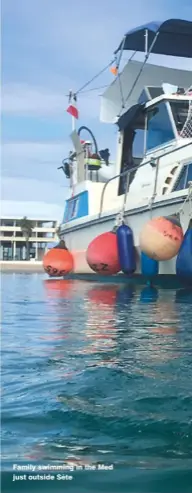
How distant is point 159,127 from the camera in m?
14.0

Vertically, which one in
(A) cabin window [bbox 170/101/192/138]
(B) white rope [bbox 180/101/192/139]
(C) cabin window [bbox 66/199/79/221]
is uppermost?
(A) cabin window [bbox 170/101/192/138]

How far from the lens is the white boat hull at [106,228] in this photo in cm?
1158

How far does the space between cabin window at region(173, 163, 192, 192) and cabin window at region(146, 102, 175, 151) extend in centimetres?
168

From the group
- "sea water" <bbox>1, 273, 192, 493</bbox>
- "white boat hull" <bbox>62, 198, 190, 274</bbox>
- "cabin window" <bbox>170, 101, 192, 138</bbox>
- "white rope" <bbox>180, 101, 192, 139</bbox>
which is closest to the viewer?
"sea water" <bbox>1, 273, 192, 493</bbox>

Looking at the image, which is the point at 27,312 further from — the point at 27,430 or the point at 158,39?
the point at 158,39

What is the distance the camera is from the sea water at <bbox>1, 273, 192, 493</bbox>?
2.13m

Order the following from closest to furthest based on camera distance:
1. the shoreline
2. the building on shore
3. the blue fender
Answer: the blue fender
the shoreline
the building on shore

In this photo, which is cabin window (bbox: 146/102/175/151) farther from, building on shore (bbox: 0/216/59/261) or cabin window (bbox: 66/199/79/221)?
building on shore (bbox: 0/216/59/261)

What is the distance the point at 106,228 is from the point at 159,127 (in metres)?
2.74

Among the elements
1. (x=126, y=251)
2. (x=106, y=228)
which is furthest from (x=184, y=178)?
(x=106, y=228)

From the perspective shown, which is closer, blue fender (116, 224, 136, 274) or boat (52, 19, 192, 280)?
boat (52, 19, 192, 280)

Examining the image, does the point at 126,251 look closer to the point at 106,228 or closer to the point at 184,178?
the point at 184,178

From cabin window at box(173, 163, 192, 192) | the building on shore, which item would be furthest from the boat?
the building on shore

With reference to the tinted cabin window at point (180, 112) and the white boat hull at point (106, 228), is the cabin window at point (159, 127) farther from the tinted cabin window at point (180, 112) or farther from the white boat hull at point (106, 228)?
the white boat hull at point (106, 228)
